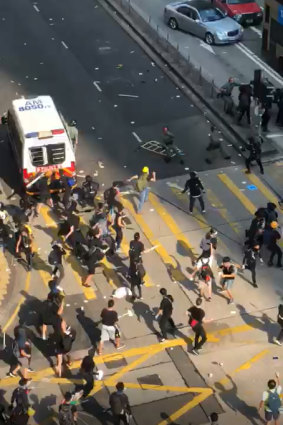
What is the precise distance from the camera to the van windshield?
2717cm

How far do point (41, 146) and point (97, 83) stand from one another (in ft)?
31.4

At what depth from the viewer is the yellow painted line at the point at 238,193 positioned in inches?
1101

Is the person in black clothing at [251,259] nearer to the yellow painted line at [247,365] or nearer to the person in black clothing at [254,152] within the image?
the yellow painted line at [247,365]

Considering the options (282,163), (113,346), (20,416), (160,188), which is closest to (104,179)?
(160,188)

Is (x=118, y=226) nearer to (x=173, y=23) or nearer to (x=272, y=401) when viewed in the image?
(x=272, y=401)

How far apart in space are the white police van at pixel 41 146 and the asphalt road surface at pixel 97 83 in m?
2.50

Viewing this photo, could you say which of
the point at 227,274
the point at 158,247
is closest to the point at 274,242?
the point at 227,274

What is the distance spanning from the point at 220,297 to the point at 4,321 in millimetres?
5934

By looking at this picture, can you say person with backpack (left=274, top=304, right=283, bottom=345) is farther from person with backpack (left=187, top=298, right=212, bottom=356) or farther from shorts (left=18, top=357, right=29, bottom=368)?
shorts (left=18, top=357, right=29, bottom=368)

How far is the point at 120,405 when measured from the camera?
18.8m

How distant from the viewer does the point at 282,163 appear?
30.5 metres

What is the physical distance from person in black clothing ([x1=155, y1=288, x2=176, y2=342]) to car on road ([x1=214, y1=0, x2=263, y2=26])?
2192 cm

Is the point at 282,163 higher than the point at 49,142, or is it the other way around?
the point at 49,142

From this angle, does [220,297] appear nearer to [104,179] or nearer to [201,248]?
[201,248]
